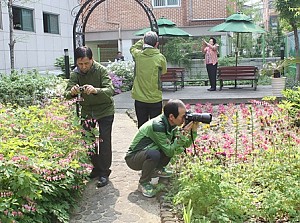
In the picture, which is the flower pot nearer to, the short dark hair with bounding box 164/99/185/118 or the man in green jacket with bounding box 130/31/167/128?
the man in green jacket with bounding box 130/31/167/128

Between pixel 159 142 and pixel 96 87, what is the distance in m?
1.04

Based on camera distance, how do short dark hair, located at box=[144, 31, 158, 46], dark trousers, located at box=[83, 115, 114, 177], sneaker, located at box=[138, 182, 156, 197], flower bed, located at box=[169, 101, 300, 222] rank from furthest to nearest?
short dark hair, located at box=[144, 31, 158, 46] → dark trousers, located at box=[83, 115, 114, 177] → sneaker, located at box=[138, 182, 156, 197] → flower bed, located at box=[169, 101, 300, 222]

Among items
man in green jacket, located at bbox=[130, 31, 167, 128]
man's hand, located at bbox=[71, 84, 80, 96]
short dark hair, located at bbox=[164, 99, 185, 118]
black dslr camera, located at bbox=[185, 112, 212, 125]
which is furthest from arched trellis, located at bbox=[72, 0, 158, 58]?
black dslr camera, located at bbox=[185, 112, 212, 125]

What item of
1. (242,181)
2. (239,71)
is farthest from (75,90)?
(239,71)

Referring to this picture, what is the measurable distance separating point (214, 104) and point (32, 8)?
361 inches

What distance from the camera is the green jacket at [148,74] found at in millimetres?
5520

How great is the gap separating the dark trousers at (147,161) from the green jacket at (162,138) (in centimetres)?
8

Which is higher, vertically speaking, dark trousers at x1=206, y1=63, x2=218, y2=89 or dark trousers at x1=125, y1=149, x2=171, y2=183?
dark trousers at x1=206, y1=63, x2=218, y2=89

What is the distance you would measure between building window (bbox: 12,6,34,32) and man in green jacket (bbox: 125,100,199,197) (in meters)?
12.2

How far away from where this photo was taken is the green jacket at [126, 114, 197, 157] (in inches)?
174

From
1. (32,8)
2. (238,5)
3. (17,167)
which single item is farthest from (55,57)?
(17,167)

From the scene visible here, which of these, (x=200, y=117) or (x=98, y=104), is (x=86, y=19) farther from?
(x=200, y=117)

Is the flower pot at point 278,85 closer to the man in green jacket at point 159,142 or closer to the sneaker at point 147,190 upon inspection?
the man in green jacket at point 159,142

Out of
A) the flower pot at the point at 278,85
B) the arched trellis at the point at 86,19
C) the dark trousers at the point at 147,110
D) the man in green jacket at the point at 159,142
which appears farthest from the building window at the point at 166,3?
the man in green jacket at the point at 159,142
